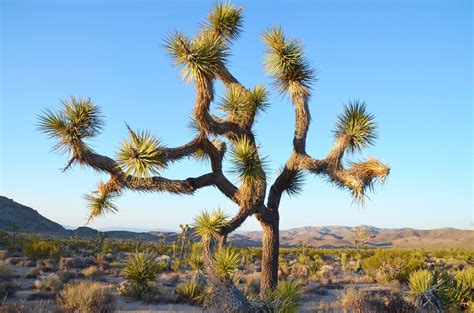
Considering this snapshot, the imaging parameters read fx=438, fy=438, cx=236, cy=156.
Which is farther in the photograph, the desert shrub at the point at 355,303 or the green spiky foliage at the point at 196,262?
the green spiky foliage at the point at 196,262

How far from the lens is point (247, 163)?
8.62 meters

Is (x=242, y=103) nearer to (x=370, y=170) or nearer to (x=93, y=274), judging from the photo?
(x=370, y=170)

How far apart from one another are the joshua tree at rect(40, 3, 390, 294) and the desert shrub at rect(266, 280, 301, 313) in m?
2.11

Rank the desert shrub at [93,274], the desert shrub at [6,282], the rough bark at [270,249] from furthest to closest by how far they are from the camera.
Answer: the desert shrub at [93,274], the desert shrub at [6,282], the rough bark at [270,249]

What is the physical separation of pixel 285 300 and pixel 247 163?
2.86m

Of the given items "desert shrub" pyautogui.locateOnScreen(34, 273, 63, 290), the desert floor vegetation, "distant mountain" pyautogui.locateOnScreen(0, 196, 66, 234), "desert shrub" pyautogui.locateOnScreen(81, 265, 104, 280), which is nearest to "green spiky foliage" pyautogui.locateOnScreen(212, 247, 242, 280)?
the desert floor vegetation

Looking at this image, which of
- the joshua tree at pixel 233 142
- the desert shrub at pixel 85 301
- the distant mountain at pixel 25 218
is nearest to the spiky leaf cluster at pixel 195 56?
the joshua tree at pixel 233 142

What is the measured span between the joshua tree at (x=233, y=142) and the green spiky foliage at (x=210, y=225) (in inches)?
5.9

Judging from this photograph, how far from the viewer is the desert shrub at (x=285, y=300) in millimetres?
6715

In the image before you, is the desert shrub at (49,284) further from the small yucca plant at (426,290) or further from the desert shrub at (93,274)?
the small yucca plant at (426,290)

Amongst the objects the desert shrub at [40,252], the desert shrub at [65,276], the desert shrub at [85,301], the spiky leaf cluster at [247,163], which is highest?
the spiky leaf cluster at [247,163]

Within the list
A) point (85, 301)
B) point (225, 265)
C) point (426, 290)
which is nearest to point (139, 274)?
point (85, 301)

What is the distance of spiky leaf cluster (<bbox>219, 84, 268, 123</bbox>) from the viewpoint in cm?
986

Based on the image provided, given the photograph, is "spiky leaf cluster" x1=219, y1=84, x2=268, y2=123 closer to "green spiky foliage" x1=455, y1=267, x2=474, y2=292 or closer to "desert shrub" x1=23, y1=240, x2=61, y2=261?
"green spiky foliage" x1=455, y1=267, x2=474, y2=292
